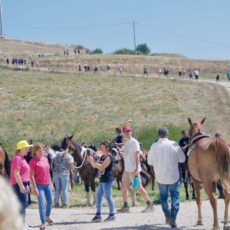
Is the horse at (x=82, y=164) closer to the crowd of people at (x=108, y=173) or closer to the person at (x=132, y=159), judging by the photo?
the crowd of people at (x=108, y=173)

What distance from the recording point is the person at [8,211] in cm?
168

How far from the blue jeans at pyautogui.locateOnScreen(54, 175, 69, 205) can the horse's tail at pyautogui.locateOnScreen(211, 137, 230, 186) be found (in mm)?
6515

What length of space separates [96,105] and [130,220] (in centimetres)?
4208

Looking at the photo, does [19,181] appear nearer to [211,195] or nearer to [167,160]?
[167,160]

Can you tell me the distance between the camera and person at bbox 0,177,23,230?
1.68m

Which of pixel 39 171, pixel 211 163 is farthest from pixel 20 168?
pixel 211 163

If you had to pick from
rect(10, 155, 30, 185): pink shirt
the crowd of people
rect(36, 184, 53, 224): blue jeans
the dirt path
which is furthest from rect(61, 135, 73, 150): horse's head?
rect(10, 155, 30, 185): pink shirt

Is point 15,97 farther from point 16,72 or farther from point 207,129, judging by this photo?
point 207,129

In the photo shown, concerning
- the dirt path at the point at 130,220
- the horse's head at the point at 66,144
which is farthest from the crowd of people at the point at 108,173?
the horse's head at the point at 66,144

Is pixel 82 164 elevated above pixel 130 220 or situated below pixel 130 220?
above

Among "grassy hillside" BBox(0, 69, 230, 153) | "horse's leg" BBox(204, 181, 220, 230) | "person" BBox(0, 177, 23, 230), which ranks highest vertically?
"grassy hillside" BBox(0, 69, 230, 153)

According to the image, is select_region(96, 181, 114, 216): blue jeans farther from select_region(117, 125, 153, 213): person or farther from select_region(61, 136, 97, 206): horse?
select_region(61, 136, 97, 206): horse

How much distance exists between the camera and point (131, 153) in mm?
14023

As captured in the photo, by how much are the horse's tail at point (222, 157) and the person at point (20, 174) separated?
3.19 meters
